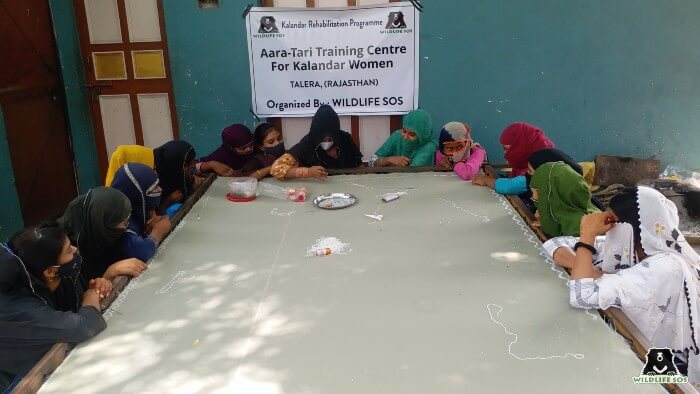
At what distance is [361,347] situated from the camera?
177 centimetres

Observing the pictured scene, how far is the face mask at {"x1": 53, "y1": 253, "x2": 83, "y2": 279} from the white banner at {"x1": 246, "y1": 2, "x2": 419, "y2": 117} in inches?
120

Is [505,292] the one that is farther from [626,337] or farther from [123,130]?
[123,130]

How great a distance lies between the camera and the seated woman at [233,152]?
394cm

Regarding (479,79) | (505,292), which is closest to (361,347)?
(505,292)

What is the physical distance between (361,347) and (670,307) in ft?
3.73

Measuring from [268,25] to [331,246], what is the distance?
289 centimetres

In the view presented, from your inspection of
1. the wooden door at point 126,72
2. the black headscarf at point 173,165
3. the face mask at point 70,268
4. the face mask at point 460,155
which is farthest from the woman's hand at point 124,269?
the wooden door at point 126,72

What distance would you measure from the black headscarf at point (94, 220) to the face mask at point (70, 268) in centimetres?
29

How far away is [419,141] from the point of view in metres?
4.22

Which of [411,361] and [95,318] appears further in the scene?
[95,318]

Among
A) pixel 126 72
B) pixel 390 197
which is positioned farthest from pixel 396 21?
pixel 126 72

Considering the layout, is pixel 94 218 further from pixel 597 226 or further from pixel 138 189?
pixel 597 226

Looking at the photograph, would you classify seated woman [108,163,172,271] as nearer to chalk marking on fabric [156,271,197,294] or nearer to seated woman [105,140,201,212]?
chalk marking on fabric [156,271,197,294]

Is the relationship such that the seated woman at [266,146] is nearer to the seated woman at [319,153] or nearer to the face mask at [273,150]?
the face mask at [273,150]
